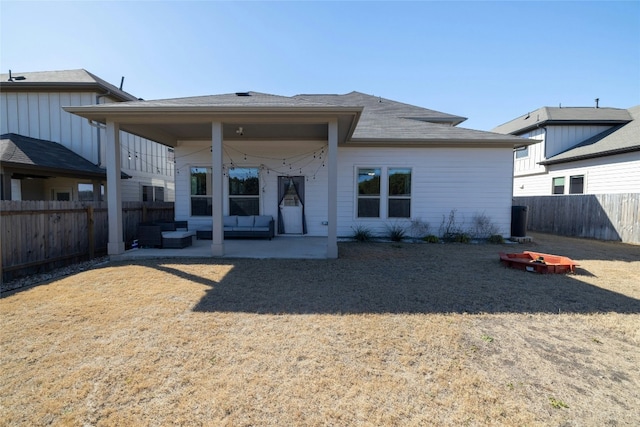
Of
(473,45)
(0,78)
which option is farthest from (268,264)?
(0,78)

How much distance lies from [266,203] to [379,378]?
8090mm

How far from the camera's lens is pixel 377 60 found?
12.3 metres

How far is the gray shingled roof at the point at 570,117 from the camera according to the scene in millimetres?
14642

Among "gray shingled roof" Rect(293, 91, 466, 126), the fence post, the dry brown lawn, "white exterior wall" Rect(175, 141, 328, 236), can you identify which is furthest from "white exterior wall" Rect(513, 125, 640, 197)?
the fence post

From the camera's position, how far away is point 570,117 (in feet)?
49.8

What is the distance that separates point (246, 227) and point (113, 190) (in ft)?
11.8

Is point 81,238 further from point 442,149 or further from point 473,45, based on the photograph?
point 473,45

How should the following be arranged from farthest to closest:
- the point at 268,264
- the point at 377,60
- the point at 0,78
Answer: the point at 377,60, the point at 0,78, the point at 268,264

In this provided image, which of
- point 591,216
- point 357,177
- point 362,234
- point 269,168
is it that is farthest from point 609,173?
point 269,168

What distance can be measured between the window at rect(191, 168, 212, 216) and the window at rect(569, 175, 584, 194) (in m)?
15.4

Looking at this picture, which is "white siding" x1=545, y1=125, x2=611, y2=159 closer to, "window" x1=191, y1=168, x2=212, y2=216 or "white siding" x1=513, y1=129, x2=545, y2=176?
"white siding" x1=513, y1=129, x2=545, y2=176

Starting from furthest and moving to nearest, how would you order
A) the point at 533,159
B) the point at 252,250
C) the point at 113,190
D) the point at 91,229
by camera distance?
the point at 533,159 < the point at 252,250 < the point at 91,229 < the point at 113,190

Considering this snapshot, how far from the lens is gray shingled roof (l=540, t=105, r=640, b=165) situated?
11.2m

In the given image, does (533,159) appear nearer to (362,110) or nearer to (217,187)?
(362,110)
